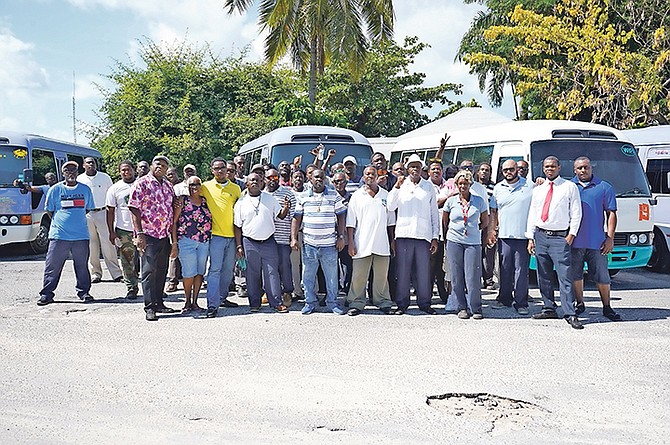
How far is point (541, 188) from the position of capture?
8398 millimetres

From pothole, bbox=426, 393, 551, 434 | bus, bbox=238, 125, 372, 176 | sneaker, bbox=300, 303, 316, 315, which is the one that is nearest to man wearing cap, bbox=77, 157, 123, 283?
bus, bbox=238, 125, 372, 176

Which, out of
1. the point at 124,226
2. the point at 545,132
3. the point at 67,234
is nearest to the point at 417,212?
the point at 545,132

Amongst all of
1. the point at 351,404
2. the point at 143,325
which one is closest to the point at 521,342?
the point at 351,404

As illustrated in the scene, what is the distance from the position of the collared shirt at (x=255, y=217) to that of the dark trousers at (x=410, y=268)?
1.67 m

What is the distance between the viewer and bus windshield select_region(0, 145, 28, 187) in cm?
1457

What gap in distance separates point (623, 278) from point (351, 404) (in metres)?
8.54

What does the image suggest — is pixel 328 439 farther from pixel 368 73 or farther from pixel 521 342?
pixel 368 73

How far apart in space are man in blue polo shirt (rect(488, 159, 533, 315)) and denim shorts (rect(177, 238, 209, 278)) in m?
3.60

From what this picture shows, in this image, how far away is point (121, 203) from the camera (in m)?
10.3

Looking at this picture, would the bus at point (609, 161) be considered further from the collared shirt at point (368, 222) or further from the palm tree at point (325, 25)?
the palm tree at point (325, 25)

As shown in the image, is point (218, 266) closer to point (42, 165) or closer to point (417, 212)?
point (417, 212)

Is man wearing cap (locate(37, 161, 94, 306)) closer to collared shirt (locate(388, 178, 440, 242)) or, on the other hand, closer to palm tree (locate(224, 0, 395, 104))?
collared shirt (locate(388, 178, 440, 242))

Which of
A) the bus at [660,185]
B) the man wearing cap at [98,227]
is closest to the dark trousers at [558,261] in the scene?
the bus at [660,185]

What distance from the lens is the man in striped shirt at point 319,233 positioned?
346 inches
